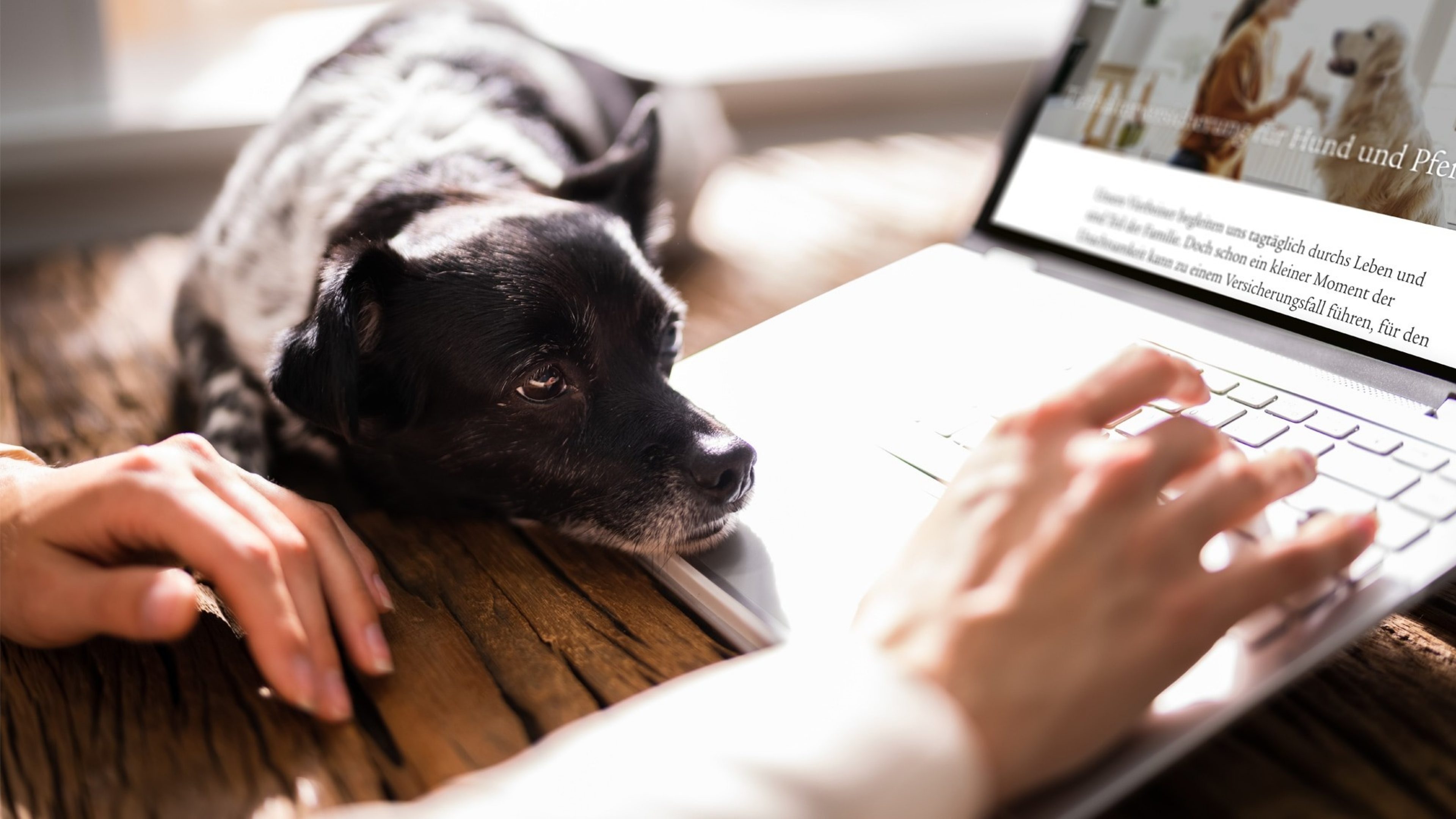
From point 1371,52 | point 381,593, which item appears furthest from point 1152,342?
point 381,593

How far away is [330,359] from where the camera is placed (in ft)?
2.55

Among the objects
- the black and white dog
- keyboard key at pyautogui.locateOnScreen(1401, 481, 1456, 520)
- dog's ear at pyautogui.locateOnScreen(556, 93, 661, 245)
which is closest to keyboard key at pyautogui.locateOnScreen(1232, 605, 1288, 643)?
keyboard key at pyautogui.locateOnScreen(1401, 481, 1456, 520)

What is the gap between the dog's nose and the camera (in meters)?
0.74

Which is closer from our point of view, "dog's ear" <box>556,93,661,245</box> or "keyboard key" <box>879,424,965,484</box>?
"keyboard key" <box>879,424,965,484</box>

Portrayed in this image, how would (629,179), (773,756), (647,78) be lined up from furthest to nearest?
(647,78) < (629,179) < (773,756)

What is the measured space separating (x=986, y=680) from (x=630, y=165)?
2.64 ft

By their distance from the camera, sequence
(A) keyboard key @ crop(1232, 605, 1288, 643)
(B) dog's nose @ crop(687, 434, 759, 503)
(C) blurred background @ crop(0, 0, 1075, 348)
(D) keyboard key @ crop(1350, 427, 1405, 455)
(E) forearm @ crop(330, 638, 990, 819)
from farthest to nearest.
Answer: (C) blurred background @ crop(0, 0, 1075, 348) → (B) dog's nose @ crop(687, 434, 759, 503) → (D) keyboard key @ crop(1350, 427, 1405, 455) → (A) keyboard key @ crop(1232, 605, 1288, 643) → (E) forearm @ crop(330, 638, 990, 819)

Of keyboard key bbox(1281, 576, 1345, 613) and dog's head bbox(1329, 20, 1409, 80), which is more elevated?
dog's head bbox(1329, 20, 1409, 80)

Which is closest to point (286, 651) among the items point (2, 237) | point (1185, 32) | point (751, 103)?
point (1185, 32)

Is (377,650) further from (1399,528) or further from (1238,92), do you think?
(1238,92)

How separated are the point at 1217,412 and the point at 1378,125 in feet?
0.96

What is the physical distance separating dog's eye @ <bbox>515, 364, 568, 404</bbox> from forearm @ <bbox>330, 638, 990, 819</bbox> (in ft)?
1.44

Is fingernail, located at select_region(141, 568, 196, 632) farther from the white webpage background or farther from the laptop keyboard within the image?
the white webpage background

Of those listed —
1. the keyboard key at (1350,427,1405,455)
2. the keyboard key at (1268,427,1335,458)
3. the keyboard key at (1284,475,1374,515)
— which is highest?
the keyboard key at (1350,427,1405,455)
